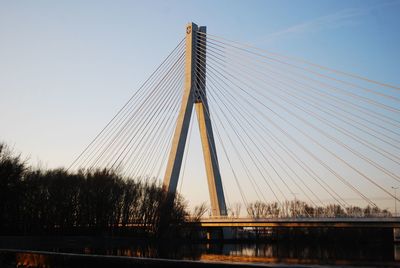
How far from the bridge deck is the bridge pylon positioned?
10514 millimetres

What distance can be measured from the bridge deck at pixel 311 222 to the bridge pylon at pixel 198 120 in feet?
34.5

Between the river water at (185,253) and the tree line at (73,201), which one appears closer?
the river water at (185,253)

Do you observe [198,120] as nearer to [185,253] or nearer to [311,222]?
[185,253]

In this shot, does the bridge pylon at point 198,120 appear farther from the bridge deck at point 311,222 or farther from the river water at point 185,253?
the bridge deck at point 311,222

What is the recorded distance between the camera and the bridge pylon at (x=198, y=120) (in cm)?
3941

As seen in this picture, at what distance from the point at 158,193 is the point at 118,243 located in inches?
399

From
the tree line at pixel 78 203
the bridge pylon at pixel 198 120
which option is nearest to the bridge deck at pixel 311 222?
the tree line at pixel 78 203

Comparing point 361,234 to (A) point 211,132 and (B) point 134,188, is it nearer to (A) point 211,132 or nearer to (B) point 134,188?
(B) point 134,188

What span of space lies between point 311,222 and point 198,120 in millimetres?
16131

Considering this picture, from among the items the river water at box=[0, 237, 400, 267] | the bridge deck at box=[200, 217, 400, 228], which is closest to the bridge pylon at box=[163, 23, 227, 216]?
the river water at box=[0, 237, 400, 267]

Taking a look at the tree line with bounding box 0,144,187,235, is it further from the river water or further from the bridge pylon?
the bridge pylon

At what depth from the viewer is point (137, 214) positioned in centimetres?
5291

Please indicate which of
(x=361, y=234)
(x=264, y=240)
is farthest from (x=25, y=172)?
(x=361, y=234)

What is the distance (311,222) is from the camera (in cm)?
4797
